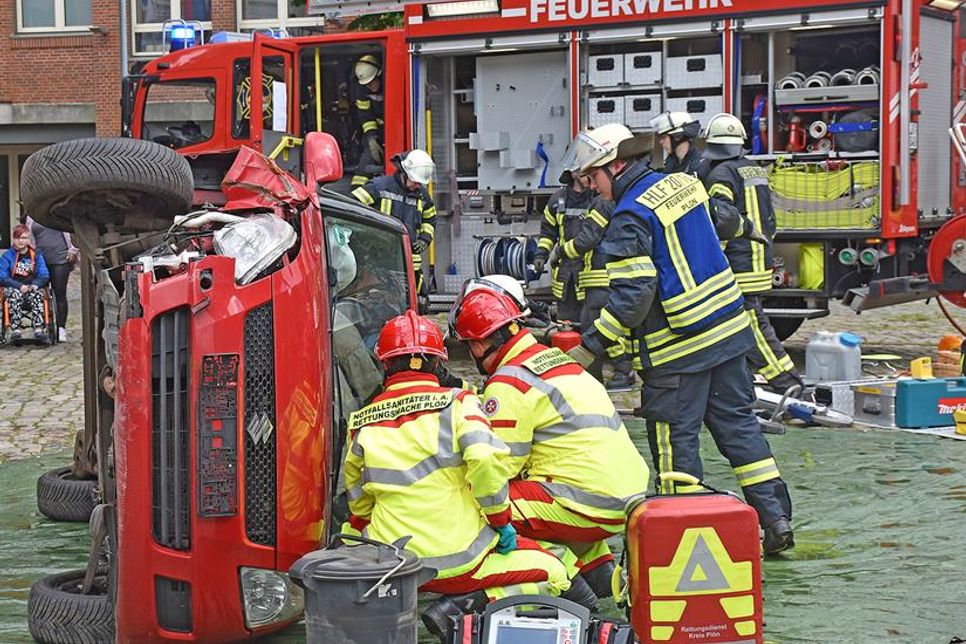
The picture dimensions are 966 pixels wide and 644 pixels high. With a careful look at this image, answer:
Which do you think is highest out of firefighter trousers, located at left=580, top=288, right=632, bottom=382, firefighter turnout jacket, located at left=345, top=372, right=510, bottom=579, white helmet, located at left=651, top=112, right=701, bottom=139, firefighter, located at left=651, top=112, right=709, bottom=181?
white helmet, located at left=651, top=112, right=701, bottom=139

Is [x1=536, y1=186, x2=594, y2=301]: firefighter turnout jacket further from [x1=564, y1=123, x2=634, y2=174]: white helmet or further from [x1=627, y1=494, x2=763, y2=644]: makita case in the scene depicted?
[x1=627, y1=494, x2=763, y2=644]: makita case

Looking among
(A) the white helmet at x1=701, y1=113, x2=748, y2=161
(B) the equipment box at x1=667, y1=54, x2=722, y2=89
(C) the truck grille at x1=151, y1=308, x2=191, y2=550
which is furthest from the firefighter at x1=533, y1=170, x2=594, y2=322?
(C) the truck grille at x1=151, y1=308, x2=191, y2=550

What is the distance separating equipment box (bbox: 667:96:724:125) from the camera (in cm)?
1191

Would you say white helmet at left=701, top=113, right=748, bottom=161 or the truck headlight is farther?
white helmet at left=701, top=113, right=748, bottom=161

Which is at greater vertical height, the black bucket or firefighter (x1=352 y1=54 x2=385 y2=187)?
firefighter (x1=352 y1=54 x2=385 y2=187)

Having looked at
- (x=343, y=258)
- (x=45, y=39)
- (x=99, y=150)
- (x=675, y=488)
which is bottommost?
(x=675, y=488)

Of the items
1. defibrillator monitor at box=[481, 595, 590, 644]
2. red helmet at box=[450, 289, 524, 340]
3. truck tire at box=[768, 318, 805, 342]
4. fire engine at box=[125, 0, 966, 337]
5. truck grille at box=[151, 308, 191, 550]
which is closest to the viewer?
defibrillator monitor at box=[481, 595, 590, 644]

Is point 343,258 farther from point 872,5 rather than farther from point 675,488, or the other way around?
point 872,5

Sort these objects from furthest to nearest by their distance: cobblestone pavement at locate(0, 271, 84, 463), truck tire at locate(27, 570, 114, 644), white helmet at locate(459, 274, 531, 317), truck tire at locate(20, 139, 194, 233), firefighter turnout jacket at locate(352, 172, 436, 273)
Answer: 1. firefighter turnout jacket at locate(352, 172, 436, 273)
2. cobblestone pavement at locate(0, 271, 84, 463)
3. white helmet at locate(459, 274, 531, 317)
4. truck tire at locate(27, 570, 114, 644)
5. truck tire at locate(20, 139, 194, 233)

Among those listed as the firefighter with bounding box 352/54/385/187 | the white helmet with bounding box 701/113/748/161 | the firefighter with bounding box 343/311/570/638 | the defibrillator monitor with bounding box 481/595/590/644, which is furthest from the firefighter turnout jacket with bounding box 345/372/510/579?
the firefighter with bounding box 352/54/385/187

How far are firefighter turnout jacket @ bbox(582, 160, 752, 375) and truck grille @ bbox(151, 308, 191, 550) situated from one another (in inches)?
82.4

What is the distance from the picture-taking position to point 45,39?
25109mm

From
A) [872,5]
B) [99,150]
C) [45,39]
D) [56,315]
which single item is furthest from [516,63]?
[45,39]

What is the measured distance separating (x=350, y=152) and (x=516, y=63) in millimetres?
1664
